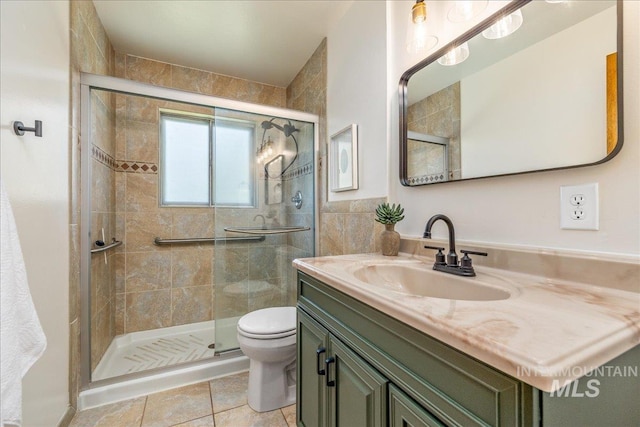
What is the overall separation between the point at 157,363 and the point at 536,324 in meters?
2.26

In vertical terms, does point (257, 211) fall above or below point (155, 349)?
above

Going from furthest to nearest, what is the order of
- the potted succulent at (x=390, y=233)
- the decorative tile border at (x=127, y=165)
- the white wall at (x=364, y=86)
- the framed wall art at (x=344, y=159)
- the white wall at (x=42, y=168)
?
1. the decorative tile border at (x=127, y=165)
2. the framed wall art at (x=344, y=159)
3. the white wall at (x=364, y=86)
4. the potted succulent at (x=390, y=233)
5. the white wall at (x=42, y=168)

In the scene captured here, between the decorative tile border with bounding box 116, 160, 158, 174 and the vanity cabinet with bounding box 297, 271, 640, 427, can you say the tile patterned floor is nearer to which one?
the vanity cabinet with bounding box 297, 271, 640, 427

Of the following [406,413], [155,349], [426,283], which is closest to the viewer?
[406,413]

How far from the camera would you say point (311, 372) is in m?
1.07

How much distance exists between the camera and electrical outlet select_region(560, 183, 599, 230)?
74 cm

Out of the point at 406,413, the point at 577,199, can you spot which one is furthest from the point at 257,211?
the point at 577,199

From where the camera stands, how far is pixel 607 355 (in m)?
0.42

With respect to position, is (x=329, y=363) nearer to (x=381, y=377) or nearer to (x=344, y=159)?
(x=381, y=377)

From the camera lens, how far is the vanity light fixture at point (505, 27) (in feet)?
3.00

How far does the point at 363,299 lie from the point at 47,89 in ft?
5.26

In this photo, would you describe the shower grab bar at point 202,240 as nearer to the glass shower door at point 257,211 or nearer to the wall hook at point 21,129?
the glass shower door at point 257,211

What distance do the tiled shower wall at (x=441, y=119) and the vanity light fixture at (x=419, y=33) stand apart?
0.75 feet

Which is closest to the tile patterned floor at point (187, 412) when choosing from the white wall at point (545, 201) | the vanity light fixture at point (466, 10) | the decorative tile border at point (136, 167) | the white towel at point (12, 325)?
the white towel at point (12, 325)
